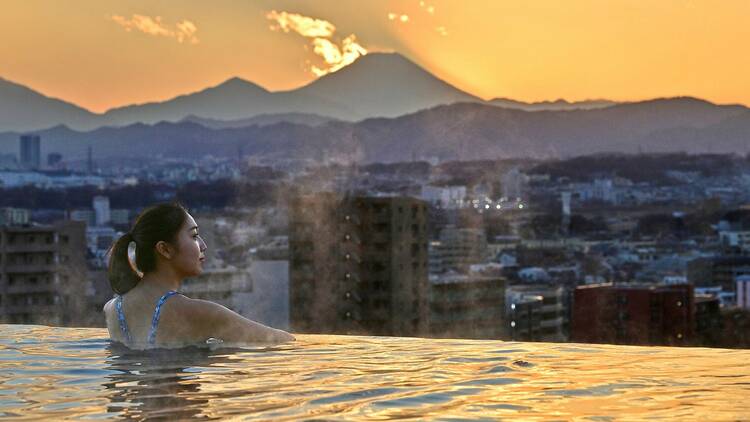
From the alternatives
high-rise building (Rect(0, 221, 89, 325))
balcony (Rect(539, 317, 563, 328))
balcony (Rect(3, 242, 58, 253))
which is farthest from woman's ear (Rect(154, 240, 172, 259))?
balcony (Rect(539, 317, 563, 328))

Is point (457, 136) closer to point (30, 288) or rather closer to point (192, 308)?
point (30, 288)

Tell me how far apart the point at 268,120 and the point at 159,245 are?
74352 mm

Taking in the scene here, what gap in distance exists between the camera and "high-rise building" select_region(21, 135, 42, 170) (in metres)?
76.1

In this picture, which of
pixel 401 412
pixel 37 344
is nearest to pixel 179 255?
pixel 37 344

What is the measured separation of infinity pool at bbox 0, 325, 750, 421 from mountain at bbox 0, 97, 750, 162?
65.8 meters

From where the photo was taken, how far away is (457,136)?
72250 mm

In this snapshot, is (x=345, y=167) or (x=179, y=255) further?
(x=345, y=167)

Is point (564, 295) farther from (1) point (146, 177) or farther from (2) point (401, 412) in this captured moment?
(2) point (401, 412)

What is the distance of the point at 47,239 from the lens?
6619 cm

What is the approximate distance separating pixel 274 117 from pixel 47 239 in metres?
19.3

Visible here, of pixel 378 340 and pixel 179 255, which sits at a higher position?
pixel 179 255

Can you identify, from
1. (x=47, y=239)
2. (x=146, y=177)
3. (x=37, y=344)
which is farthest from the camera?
(x=146, y=177)

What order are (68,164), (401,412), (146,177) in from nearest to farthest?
(401,412) → (146,177) → (68,164)

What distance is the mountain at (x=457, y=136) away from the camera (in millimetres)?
73188
